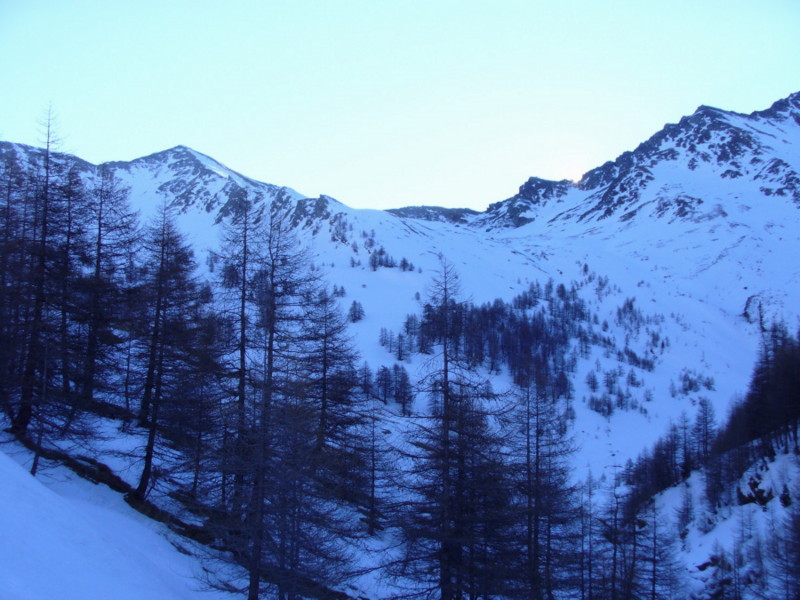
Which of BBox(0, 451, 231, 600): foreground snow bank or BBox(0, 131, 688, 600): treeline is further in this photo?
BBox(0, 131, 688, 600): treeline

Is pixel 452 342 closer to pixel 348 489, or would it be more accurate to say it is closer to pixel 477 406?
pixel 477 406

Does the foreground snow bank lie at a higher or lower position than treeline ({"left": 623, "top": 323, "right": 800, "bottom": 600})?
higher

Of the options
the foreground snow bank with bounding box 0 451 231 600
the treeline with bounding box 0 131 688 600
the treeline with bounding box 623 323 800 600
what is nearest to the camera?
the foreground snow bank with bounding box 0 451 231 600

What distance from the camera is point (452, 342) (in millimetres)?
14766

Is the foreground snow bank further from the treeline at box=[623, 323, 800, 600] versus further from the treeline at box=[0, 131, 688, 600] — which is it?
the treeline at box=[623, 323, 800, 600]

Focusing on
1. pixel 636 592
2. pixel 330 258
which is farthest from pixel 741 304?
pixel 636 592

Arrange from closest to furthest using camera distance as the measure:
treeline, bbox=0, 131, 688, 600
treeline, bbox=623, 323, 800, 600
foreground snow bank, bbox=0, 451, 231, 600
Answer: foreground snow bank, bbox=0, 451, 231, 600 < treeline, bbox=0, 131, 688, 600 < treeline, bbox=623, 323, 800, 600

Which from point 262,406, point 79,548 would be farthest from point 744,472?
point 79,548

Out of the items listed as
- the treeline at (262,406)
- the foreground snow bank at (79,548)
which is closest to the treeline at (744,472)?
the treeline at (262,406)

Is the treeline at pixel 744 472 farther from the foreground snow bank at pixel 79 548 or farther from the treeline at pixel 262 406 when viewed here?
the foreground snow bank at pixel 79 548

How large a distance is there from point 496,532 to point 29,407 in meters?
16.4

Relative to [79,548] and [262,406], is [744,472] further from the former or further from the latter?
[79,548]

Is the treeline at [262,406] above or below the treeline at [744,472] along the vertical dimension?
above

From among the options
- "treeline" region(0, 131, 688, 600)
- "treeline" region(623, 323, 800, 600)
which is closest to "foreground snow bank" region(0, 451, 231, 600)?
"treeline" region(0, 131, 688, 600)
